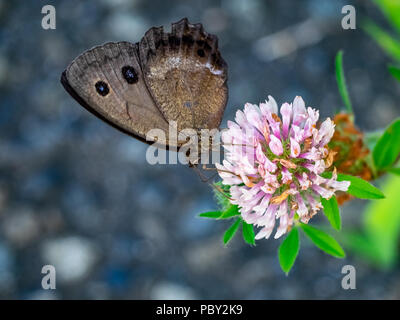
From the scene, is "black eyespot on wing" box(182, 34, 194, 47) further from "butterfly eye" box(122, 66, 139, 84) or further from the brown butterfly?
"butterfly eye" box(122, 66, 139, 84)

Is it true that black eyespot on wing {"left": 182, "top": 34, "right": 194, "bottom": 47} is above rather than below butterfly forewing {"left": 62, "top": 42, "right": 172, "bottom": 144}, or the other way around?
above

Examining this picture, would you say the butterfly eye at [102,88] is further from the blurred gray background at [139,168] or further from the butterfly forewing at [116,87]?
the blurred gray background at [139,168]

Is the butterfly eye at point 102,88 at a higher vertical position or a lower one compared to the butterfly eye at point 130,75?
lower

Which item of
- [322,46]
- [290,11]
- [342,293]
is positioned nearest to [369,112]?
[322,46]

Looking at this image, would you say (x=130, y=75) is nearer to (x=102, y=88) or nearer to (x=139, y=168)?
(x=102, y=88)

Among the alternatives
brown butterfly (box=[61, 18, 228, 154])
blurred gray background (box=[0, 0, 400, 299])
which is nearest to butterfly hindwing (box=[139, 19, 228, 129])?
brown butterfly (box=[61, 18, 228, 154])

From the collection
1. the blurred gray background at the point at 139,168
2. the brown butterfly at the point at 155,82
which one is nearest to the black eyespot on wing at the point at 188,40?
the brown butterfly at the point at 155,82

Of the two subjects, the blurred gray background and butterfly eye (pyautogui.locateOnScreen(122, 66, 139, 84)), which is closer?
butterfly eye (pyautogui.locateOnScreen(122, 66, 139, 84))
